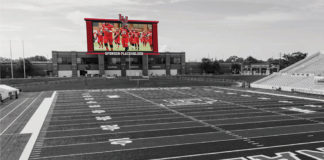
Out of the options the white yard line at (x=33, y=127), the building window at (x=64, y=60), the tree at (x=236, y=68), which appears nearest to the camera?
the white yard line at (x=33, y=127)

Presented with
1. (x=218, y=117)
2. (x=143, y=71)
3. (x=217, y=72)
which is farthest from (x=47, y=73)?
(x=218, y=117)

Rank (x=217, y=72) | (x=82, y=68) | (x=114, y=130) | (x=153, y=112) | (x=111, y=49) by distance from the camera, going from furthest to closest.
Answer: (x=217, y=72) < (x=82, y=68) < (x=111, y=49) < (x=153, y=112) < (x=114, y=130)

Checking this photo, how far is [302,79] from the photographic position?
33875 millimetres

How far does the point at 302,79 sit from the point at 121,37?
104 ft

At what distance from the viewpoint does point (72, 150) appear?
936 cm

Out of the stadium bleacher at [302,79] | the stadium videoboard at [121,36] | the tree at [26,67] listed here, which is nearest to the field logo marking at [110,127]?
the stadium bleacher at [302,79]

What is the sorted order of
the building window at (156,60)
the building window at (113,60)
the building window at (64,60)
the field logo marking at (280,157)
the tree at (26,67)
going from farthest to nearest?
the building window at (156,60), the building window at (113,60), the building window at (64,60), the tree at (26,67), the field logo marking at (280,157)

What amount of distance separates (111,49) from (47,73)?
141 ft

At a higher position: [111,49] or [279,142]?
→ [111,49]

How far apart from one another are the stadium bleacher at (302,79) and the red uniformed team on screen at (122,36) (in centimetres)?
2275

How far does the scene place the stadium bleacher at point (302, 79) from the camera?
29266mm

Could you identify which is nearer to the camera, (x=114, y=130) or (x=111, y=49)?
(x=114, y=130)

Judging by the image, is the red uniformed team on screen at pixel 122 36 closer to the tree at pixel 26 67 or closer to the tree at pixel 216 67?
the tree at pixel 26 67

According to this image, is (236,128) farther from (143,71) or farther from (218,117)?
(143,71)
